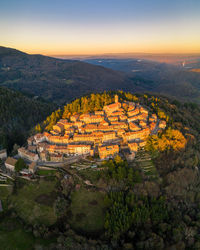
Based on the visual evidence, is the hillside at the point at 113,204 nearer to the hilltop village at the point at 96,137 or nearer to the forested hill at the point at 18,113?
the hilltop village at the point at 96,137

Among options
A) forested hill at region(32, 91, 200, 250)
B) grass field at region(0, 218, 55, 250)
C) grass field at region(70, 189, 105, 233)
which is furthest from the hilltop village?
grass field at region(0, 218, 55, 250)

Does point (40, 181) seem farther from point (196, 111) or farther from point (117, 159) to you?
point (196, 111)

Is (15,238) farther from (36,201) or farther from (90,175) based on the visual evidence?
(90,175)

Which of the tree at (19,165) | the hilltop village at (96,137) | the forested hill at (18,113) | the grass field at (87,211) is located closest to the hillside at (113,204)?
the grass field at (87,211)

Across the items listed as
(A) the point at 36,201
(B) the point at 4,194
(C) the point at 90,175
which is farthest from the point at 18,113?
(C) the point at 90,175

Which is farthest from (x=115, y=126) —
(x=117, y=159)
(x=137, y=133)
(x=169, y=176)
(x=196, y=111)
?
(x=196, y=111)
